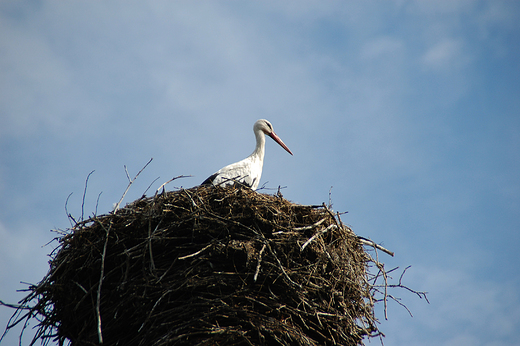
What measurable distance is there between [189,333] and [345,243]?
1.55 m

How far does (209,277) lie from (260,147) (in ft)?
11.9

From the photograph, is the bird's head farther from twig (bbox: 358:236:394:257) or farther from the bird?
twig (bbox: 358:236:394:257)

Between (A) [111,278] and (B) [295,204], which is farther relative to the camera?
(B) [295,204]

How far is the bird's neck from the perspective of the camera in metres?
6.79

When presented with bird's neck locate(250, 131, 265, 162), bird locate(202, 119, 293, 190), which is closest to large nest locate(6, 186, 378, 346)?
bird locate(202, 119, 293, 190)

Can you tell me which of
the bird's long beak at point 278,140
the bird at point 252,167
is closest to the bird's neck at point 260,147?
the bird at point 252,167

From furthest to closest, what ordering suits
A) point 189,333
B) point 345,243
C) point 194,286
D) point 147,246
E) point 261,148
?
point 261,148, point 345,243, point 147,246, point 194,286, point 189,333

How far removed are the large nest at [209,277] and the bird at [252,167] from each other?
1.73 metres

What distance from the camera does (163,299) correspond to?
11.4ft

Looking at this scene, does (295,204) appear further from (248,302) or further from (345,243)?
(248,302)

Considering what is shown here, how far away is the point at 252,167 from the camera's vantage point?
6.43 meters

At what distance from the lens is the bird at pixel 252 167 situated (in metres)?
5.97

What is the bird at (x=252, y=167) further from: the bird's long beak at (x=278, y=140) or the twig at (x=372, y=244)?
the twig at (x=372, y=244)

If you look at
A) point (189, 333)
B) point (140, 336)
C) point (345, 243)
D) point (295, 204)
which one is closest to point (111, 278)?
point (140, 336)
